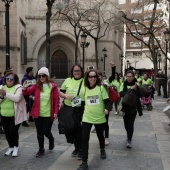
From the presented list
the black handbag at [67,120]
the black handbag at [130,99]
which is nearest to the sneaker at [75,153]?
the black handbag at [67,120]

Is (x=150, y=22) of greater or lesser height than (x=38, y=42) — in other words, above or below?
above

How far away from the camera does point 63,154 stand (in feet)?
21.8

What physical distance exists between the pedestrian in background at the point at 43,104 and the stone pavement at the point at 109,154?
18.1 inches

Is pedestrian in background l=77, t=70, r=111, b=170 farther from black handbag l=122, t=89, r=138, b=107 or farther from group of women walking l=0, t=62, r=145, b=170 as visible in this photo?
black handbag l=122, t=89, r=138, b=107

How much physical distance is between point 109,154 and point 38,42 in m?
29.4

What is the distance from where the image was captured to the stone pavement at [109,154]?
582cm

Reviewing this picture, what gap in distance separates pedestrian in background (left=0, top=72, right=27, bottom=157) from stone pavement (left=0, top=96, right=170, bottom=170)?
46cm

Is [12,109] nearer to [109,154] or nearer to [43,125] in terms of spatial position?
[43,125]

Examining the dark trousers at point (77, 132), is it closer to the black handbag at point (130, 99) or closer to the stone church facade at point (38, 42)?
the black handbag at point (130, 99)

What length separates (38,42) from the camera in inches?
1373

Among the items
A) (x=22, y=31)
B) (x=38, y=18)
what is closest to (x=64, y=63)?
(x=38, y=18)

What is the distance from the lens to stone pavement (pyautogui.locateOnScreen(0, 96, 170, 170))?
5820 millimetres

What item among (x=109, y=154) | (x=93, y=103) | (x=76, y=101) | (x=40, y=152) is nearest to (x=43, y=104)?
(x=76, y=101)

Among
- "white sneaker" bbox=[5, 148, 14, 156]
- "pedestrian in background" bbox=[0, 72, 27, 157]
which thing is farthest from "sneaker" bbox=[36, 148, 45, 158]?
"white sneaker" bbox=[5, 148, 14, 156]
